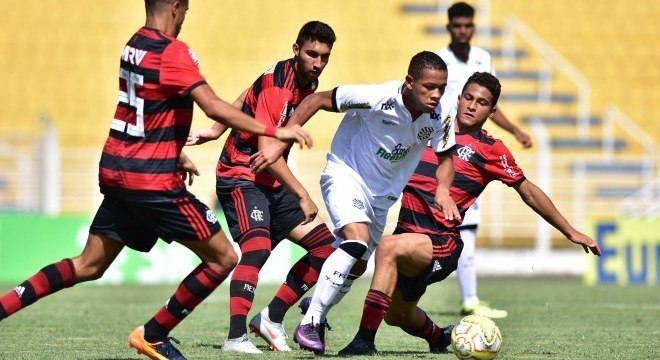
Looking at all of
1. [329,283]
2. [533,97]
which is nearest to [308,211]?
[329,283]

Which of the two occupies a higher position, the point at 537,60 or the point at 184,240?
the point at 537,60

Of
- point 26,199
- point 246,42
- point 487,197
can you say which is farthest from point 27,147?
point 487,197

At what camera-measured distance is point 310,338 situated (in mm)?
6895

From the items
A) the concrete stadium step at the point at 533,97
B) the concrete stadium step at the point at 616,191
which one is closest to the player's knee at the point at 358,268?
the concrete stadium step at the point at 616,191

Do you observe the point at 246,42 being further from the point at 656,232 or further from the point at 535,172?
the point at 656,232

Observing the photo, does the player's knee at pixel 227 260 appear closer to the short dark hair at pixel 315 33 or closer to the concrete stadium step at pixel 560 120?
the short dark hair at pixel 315 33

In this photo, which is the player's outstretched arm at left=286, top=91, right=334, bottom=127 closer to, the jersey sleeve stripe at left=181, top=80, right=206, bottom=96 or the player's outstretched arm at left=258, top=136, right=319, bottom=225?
the player's outstretched arm at left=258, top=136, right=319, bottom=225

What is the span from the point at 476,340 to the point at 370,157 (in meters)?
1.37

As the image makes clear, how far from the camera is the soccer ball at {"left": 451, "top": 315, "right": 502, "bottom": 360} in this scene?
671 centimetres

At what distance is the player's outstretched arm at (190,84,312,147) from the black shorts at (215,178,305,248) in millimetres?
1810

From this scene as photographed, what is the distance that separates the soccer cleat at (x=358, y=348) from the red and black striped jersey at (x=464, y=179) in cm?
83

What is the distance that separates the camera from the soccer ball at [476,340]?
22.0 feet

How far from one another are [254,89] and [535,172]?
13669 mm

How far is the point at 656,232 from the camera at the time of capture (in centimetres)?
1781
